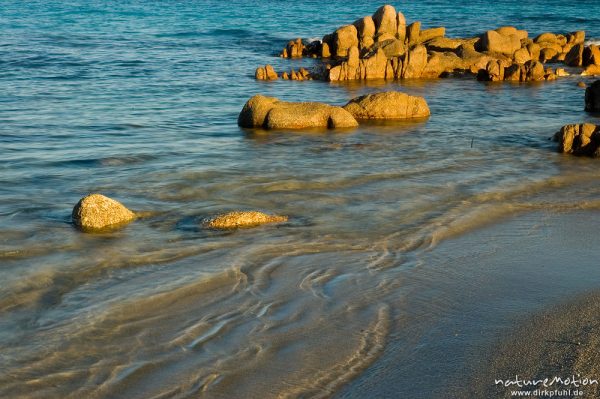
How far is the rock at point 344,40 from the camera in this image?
3158 cm

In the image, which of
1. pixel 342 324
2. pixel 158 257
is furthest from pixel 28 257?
pixel 342 324

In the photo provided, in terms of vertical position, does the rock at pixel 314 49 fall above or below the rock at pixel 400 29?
below

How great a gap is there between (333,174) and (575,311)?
6022mm

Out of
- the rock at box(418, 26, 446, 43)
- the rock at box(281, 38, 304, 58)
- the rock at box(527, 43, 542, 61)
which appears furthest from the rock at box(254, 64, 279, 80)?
the rock at box(527, 43, 542, 61)

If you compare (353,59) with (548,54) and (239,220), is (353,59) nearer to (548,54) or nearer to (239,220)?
(548,54)

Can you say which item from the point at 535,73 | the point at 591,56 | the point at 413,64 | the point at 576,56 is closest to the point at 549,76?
the point at 535,73

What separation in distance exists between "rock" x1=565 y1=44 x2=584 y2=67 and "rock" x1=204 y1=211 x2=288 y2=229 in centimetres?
2135

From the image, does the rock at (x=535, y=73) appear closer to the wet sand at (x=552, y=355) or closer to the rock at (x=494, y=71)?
the rock at (x=494, y=71)

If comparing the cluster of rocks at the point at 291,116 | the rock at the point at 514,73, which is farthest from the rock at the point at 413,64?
the cluster of rocks at the point at 291,116

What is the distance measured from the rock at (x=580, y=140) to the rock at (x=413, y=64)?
1198cm

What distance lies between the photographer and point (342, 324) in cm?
688

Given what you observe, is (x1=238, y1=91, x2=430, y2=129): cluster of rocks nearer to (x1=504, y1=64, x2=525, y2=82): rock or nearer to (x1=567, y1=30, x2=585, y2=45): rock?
(x1=504, y1=64, x2=525, y2=82): rock

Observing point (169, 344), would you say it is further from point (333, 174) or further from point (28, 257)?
point (333, 174)

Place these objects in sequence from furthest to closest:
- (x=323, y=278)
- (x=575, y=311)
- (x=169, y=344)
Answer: (x=323, y=278)
(x=575, y=311)
(x=169, y=344)
